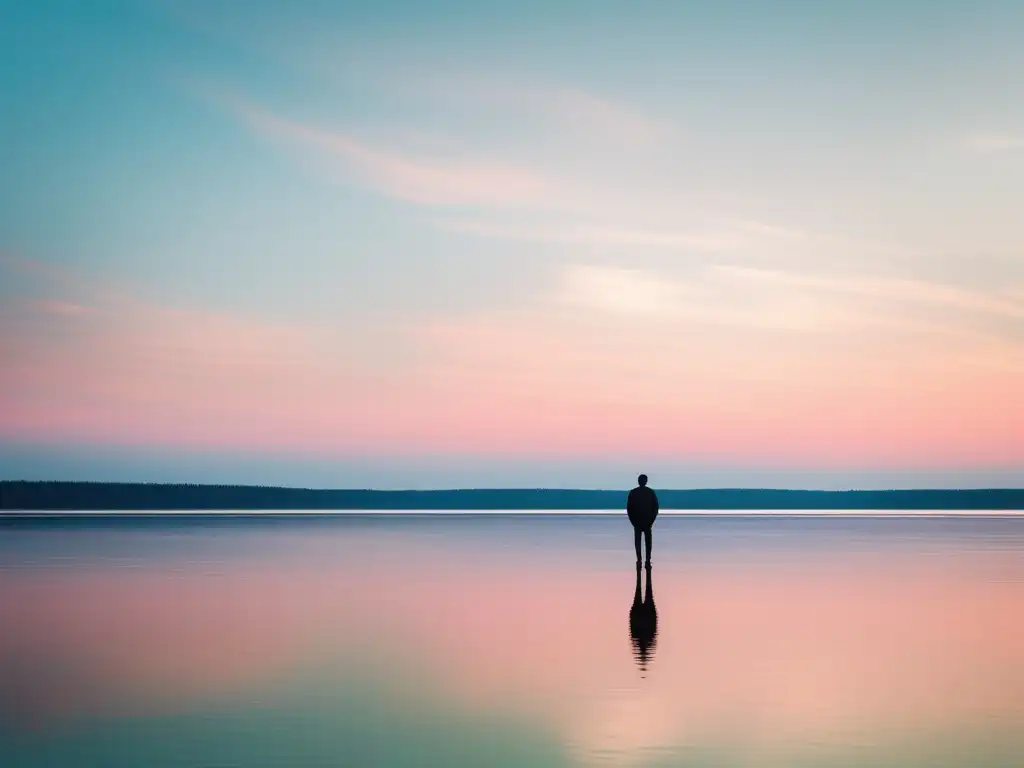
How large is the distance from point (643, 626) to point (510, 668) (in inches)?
157

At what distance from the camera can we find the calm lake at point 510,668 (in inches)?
381

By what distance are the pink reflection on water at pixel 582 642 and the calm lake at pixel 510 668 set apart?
0.06m

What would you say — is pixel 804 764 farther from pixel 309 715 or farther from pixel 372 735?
pixel 309 715

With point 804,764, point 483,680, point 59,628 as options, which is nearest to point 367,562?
point 59,628

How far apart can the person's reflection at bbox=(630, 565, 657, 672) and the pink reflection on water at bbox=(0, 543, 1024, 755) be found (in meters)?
0.18

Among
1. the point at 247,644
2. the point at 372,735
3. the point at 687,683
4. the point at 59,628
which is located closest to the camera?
the point at 372,735

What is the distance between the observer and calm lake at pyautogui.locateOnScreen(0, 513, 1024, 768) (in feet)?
31.8

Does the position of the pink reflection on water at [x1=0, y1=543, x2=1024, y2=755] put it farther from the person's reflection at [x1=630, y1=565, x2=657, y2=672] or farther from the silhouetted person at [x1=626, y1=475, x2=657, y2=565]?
the silhouetted person at [x1=626, y1=475, x2=657, y2=565]

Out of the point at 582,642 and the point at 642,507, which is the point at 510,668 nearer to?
the point at 582,642

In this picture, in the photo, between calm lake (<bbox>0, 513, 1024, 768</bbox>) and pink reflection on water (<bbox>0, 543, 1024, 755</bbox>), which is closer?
calm lake (<bbox>0, 513, 1024, 768</bbox>)

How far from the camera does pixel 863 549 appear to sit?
37.8 m

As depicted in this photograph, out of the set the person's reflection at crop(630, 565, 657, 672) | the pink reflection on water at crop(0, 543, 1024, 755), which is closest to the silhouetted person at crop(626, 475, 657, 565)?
the pink reflection on water at crop(0, 543, 1024, 755)

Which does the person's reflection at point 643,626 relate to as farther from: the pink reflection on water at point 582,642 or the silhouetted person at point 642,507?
the silhouetted person at point 642,507

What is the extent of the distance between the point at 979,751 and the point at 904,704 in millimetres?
1888
